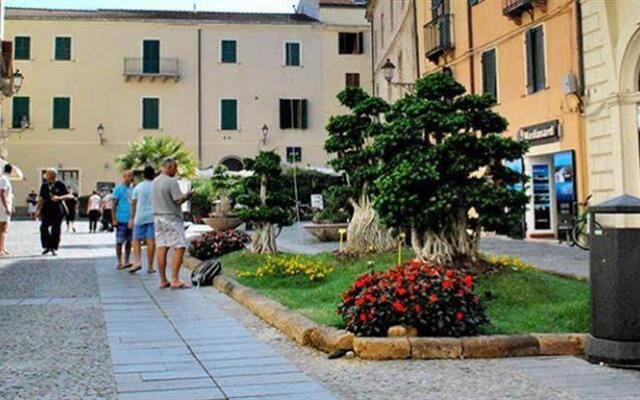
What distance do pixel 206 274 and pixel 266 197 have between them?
269 cm

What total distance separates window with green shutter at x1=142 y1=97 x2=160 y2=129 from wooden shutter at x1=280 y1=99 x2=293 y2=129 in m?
7.46

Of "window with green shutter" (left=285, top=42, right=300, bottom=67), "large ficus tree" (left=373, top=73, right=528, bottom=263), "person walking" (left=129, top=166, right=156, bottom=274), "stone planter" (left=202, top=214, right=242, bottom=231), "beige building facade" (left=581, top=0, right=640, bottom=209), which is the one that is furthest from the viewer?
"window with green shutter" (left=285, top=42, right=300, bottom=67)

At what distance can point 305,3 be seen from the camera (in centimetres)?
4806

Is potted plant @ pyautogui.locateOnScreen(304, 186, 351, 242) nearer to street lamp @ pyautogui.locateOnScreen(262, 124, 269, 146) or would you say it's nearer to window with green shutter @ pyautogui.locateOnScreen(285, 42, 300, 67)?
street lamp @ pyautogui.locateOnScreen(262, 124, 269, 146)

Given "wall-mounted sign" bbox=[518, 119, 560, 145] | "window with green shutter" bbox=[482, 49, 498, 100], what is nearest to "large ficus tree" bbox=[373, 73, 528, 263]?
"wall-mounted sign" bbox=[518, 119, 560, 145]

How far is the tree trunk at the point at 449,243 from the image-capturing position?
885 cm

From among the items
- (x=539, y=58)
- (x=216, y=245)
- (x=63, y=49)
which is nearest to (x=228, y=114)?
(x=63, y=49)

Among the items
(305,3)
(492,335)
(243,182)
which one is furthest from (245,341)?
(305,3)

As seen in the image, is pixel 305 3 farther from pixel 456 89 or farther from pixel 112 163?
pixel 456 89

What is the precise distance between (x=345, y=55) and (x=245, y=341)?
40264 millimetres

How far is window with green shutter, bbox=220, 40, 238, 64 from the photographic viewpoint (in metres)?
44.2

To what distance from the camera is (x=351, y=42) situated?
4519 cm

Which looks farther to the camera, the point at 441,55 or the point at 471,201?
the point at 441,55

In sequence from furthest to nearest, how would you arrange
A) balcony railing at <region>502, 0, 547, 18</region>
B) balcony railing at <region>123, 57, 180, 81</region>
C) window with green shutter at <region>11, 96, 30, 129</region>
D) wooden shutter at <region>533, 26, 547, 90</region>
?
balcony railing at <region>123, 57, 180, 81</region>, window with green shutter at <region>11, 96, 30, 129</region>, wooden shutter at <region>533, 26, 547, 90</region>, balcony railing at <region>502, 0, 547, 18</region>
